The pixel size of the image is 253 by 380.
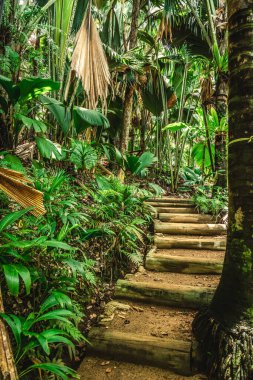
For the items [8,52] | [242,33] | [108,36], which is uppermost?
[108,36]

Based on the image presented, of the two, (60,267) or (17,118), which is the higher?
(17,118)

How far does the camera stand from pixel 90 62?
259 centimetres

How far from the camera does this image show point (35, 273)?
1615mm

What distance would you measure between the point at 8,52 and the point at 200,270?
306cm

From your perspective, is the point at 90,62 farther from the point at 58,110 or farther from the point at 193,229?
the point at 193,229

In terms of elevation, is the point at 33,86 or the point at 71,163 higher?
the point at 33,86

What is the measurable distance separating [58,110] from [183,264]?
2.37 metres

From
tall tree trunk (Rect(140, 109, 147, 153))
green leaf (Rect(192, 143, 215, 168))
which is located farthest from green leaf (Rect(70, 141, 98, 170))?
tall tree trunk (Rect(140, 109, 147, 153))

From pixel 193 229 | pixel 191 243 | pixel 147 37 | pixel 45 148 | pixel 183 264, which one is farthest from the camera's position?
pixel 147 37

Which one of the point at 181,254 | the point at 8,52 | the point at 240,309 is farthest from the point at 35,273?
the point at 8,52

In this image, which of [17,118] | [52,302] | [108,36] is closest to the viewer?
[52,302]

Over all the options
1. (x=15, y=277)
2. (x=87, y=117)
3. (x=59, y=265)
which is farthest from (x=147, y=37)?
(x=15, y=277)

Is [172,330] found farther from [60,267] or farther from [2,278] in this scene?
[2,278]

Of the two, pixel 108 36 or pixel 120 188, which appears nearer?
pixel 120 188
